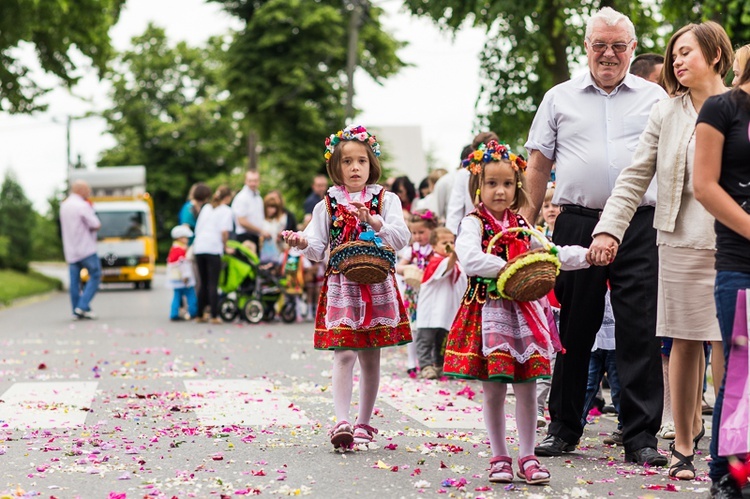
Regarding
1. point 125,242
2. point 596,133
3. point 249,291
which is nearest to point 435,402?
point 596,133

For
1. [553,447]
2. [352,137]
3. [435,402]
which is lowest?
[435,402]

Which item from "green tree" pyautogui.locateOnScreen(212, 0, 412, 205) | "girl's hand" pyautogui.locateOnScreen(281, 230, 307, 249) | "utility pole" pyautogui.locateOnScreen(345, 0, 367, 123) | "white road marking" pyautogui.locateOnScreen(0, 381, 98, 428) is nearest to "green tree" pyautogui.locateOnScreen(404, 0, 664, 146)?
"utility pole" pyautogui.locateOnScreen(345, 0, 367, 123)

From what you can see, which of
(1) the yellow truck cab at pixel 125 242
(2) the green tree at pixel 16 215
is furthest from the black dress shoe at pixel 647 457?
(2) the green tree at pixel 16 215

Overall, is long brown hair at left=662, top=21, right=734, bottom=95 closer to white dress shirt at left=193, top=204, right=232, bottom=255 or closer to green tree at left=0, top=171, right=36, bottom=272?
white dress shirt at left=193, top=204, right=232, bottom=255

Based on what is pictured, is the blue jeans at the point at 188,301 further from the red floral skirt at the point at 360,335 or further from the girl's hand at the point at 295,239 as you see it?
the girl's hand at the point at 295,239

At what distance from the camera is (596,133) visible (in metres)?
6.64

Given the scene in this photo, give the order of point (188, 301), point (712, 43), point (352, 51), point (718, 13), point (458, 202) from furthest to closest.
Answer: point (352, 51), point (188, 301), point (718, 13), point (458, 202), point (712, 43)

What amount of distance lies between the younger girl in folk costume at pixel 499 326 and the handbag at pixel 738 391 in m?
1.02

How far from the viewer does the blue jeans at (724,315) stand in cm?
484

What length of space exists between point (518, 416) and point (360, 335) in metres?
1.27

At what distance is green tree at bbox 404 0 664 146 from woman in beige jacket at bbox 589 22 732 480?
40.6 feet

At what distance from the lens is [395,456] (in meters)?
6.46

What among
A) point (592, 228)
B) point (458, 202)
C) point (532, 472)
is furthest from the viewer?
point (458, 202)

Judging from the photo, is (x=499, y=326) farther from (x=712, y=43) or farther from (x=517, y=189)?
(x=712, y=43)
